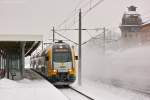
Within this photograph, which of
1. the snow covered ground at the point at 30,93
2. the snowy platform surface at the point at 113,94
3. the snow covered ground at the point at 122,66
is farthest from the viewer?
the snow covered ground at the point at 122,66

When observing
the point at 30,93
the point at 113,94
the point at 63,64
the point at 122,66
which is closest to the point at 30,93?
the point at 30,93

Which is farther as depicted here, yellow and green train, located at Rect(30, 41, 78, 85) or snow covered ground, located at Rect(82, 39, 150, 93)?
snow covered ground, located at Rect(82, 39, 150, 93)

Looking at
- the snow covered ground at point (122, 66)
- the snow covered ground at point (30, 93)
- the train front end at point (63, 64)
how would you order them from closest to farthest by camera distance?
the snow covered ground at point (30, 93) → the train front end at point (63, 64) → the snow covered ground at point (122, 66)

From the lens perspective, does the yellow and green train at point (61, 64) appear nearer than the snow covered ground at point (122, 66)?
Yes

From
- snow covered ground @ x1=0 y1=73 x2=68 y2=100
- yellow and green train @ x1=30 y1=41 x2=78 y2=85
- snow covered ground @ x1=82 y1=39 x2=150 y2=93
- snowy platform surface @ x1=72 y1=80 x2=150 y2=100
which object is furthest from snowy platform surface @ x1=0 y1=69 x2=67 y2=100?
snow covered ground @ x1=82 y1=39 x2=150 y2=93

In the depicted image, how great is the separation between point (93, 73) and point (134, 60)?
15.8 m

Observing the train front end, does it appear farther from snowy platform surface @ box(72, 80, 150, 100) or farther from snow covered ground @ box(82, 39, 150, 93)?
snow covered ground @ box(82, 39, 150, 93)

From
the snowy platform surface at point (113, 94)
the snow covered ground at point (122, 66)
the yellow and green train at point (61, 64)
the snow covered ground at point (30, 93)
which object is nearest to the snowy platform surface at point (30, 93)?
the snow covered ground at point (30, 93)

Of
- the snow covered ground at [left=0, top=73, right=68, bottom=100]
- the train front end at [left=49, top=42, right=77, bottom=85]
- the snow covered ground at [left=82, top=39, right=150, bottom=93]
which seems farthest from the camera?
the snow covered ground at [left=82, top=39, right=150, bottom=93]

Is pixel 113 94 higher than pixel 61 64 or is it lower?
lower

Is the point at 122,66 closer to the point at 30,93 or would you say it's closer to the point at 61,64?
the point at 61,64

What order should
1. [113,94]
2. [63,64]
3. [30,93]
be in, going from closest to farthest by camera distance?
[30,93], [113,94], [63,64]

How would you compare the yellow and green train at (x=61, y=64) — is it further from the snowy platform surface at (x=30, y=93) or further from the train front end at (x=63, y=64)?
the snowy platform surface at (x=30, y=93)

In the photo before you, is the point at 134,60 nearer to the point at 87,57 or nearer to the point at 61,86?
the point at 61,86
